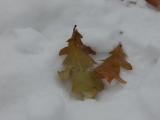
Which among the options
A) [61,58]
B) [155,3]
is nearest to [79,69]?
[61,58]

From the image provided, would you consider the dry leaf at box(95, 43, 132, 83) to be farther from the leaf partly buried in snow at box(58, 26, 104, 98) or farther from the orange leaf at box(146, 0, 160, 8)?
the orange leaf at box(146, 0, 160, 8)

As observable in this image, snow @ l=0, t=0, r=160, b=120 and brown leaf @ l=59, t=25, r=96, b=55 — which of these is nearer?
snow @ l=0, t=0, r=160, b=120

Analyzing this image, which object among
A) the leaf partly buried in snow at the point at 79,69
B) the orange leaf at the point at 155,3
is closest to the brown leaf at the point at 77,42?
the leaf partly buried in snow at the point at 79,69

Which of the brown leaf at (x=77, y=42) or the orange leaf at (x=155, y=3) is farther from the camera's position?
the orange leaf at (x=155, y=3)

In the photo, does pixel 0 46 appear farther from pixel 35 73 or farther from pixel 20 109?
pixel 20 109

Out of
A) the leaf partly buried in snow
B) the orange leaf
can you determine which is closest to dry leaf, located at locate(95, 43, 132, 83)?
the leaf partly buried in snow

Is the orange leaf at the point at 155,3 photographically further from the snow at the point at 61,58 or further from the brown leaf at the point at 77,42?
the brown leaf at the point at 77,42

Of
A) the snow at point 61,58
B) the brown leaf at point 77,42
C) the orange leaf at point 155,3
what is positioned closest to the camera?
the snow at point 61,58
